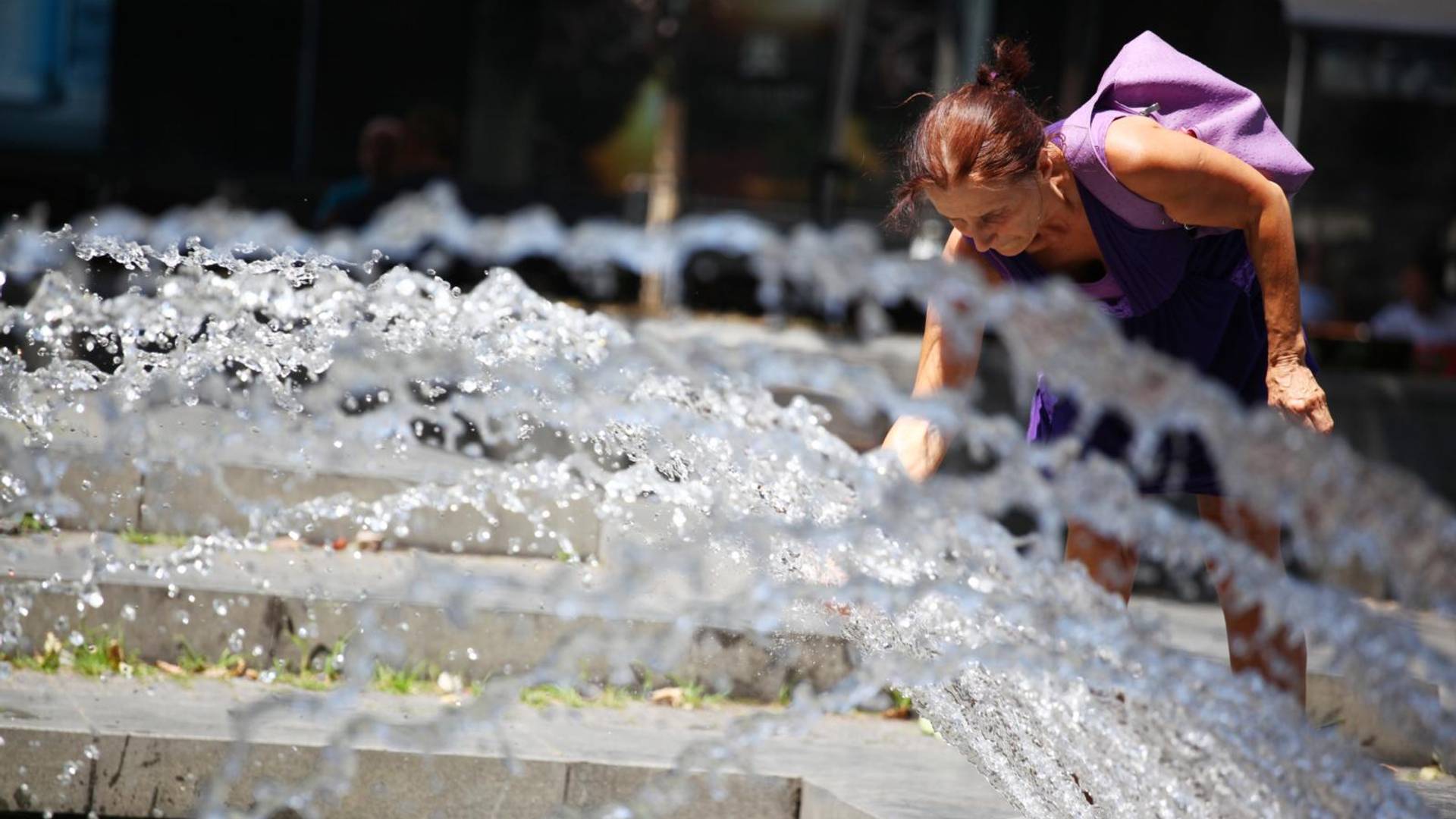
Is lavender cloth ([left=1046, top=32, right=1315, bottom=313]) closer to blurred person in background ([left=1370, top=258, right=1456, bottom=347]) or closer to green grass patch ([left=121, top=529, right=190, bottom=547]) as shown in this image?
green grass patch ([left=121, top=529, right=190, bottom=547])

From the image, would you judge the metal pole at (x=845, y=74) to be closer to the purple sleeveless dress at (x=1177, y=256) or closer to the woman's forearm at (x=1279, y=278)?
the purple sleeveless dress at (x=1177, y=256)

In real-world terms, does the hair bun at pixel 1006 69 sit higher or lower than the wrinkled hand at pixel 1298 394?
higher

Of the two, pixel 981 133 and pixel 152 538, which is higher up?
pixel 981 133

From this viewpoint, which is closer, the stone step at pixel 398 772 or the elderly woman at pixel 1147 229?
the elderly woman at pixel 1147 229

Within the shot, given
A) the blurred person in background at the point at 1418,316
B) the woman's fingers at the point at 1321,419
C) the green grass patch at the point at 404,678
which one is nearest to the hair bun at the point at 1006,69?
the woman's fingers at the point at 1321,419

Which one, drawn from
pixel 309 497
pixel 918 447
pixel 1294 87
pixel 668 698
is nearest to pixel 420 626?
pixel 668 698

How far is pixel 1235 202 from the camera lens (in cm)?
306

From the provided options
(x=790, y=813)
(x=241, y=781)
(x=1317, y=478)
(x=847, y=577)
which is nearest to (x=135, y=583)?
(x=241, y=781)

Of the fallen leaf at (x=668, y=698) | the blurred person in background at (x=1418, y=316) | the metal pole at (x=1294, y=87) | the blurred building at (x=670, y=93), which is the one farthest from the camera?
the metal pole at (x=1294, y=87)

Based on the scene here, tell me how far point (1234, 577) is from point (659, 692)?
1.91 meters

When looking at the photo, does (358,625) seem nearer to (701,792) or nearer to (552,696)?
(552,696)

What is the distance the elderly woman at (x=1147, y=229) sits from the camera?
9.78 feet

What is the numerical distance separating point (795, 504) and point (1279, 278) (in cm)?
105

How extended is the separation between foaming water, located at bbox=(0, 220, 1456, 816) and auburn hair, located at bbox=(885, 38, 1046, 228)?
0.25m
